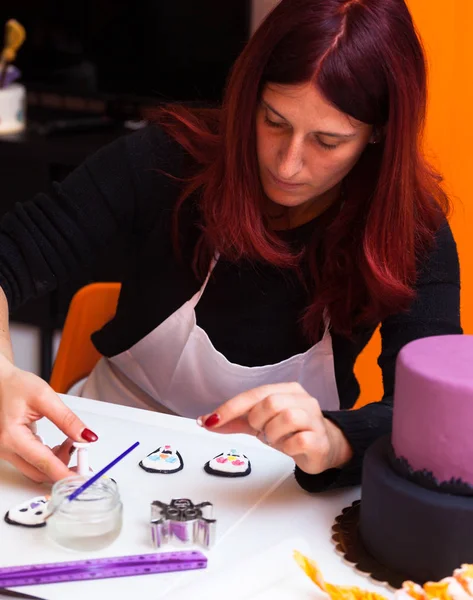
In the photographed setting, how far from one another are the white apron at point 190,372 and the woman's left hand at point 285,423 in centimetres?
38

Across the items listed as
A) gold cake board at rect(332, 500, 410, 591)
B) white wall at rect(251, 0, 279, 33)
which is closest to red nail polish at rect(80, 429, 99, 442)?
gold cake board at rect(332, 500, 410, 591)

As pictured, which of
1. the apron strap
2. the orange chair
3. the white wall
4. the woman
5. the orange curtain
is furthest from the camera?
the white wall

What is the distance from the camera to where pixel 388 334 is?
1.33 metres

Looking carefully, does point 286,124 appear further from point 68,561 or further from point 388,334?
point 68,561

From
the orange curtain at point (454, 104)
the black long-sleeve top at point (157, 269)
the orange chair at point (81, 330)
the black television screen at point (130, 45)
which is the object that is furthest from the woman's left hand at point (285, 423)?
the black television screen at point (130, 45)

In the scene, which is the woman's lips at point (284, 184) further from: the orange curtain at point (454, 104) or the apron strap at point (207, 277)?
the orange curtain at point (454, 104)

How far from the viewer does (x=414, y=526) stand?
0.88 m

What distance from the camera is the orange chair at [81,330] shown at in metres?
1.58

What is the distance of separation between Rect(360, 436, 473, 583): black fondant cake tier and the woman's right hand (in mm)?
312

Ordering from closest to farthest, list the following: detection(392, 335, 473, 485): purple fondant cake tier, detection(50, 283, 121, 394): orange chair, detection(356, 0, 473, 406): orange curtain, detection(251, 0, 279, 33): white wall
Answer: detection(392, 335, 473, 485): purple fondant cake tier
detection(50, 283, 121, 394): orange chair
detection(356, 0, 473, 406): orange curtain
detection(251, 0, 279, 33): white wall

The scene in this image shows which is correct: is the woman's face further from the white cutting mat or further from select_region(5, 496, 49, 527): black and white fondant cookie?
select_region(5, 496, 49, 527): black and white fondant cookie

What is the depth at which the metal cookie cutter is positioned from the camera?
0.93 m

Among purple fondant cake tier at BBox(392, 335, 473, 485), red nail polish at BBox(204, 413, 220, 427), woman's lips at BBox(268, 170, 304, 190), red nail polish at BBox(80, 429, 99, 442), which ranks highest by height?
woman's lips at BBox(268, 170, 304, 190)

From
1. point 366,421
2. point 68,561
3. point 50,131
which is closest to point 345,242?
point 366,421
